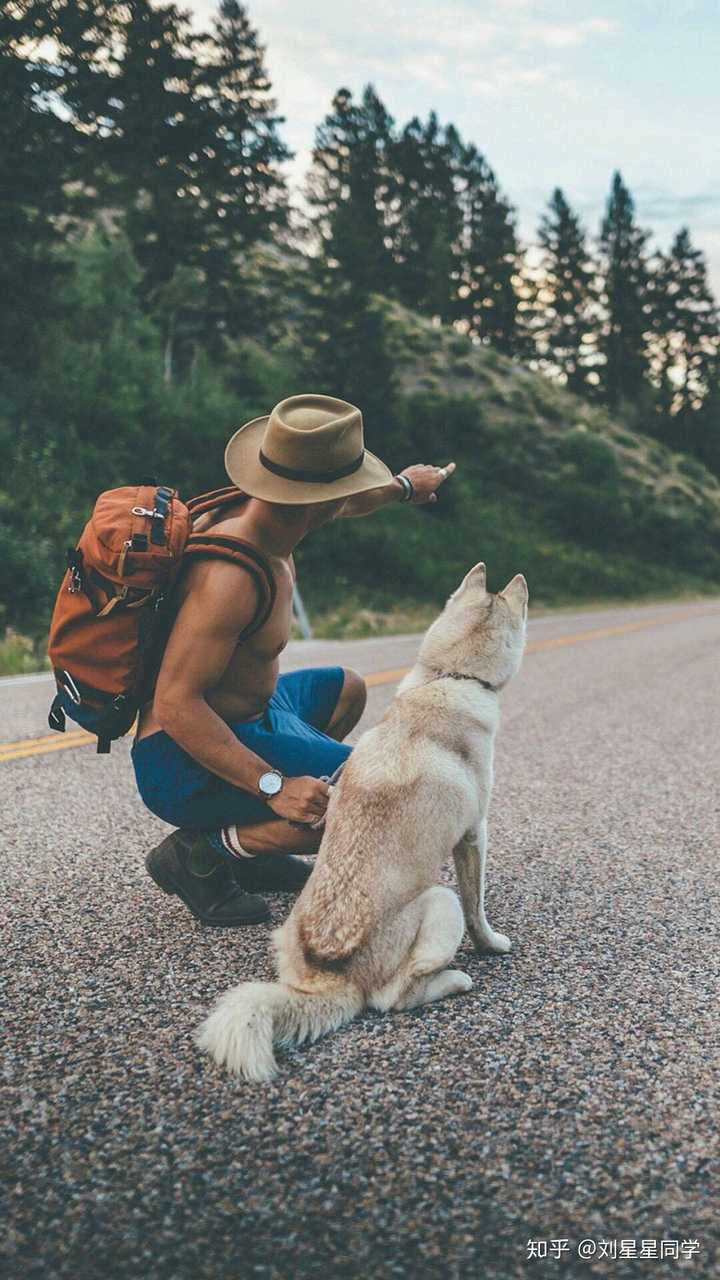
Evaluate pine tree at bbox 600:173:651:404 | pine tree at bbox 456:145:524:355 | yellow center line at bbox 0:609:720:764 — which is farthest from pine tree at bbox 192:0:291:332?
pine tree at bbox 600:173:651:404

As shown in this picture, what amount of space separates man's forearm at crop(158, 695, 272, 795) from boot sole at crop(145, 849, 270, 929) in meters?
0.51

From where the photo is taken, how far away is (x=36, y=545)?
16516mm

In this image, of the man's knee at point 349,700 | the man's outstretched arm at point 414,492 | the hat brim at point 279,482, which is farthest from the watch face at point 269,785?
the man's outstretched arm at point 414,492

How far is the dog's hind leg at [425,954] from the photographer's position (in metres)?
2.73

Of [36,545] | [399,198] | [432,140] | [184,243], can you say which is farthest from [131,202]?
[432,140]

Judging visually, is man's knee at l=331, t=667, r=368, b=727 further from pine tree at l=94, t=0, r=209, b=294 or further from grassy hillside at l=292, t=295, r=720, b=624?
pine tree at l=94, t=0, r=209, b=294

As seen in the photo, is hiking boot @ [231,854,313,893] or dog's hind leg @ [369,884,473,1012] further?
hiking boot @ [231,854,313,893]

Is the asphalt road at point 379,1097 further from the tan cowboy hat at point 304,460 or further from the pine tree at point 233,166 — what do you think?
the pine tree at point 233,166

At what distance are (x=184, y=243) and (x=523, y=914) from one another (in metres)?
30.8

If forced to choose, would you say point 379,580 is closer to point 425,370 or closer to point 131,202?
point 131,202

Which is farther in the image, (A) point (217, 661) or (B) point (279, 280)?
(B) point (279, 280)

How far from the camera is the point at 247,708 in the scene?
11.3ft

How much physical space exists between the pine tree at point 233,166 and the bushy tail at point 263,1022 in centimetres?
3050

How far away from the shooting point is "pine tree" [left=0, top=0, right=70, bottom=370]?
17.9 metres
